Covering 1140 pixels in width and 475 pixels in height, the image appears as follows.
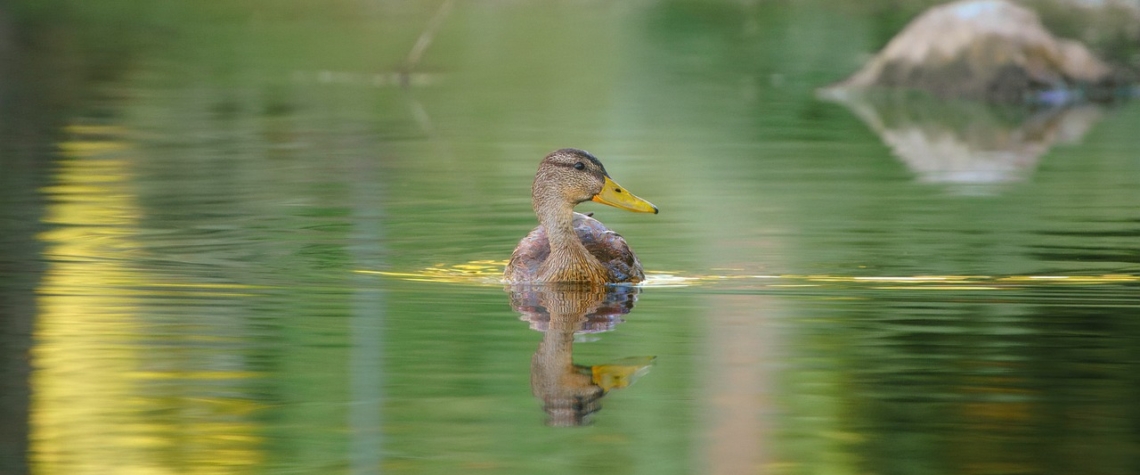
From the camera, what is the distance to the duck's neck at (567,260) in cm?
1153

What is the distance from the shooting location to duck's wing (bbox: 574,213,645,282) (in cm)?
1168

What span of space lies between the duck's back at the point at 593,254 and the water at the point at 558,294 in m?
0.18

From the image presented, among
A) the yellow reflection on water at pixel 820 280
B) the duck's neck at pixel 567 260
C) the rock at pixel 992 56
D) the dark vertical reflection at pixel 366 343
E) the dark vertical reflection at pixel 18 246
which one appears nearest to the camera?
the dark vertical reflection at pixel 366 343

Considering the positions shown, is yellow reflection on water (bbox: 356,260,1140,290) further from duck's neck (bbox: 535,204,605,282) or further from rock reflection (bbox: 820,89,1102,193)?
rock reflection (bbox: 820,89,1102,193)

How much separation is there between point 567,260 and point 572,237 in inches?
6.8

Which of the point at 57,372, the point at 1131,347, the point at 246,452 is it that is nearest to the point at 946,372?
the point at 1131,347

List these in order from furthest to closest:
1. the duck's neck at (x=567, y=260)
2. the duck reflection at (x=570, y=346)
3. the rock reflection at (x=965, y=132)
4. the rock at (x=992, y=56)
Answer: the rock at (x=992, y=56), the rock reflection at (x=965, y=132), the duck's neck at (x=567, y=260), the duck reflection at (x=570, y=346)

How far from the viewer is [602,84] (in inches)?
1171

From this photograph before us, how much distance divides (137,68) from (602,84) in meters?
8.01

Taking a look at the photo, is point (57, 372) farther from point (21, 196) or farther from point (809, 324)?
point (21, 196)

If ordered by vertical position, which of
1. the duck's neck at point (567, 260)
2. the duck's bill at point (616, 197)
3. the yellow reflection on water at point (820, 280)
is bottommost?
the yellow reflection on water at point (820, 280)

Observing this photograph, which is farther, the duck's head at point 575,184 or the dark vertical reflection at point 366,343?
the duck's head at point 575,184

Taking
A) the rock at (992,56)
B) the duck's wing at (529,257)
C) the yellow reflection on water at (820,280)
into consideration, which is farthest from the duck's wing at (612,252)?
the rock at (992,56)

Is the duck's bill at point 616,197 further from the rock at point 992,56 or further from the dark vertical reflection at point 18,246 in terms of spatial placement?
the rock at point 992,56
